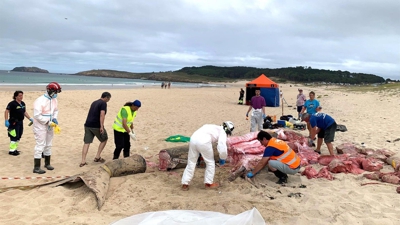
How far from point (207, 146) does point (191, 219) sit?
161cm

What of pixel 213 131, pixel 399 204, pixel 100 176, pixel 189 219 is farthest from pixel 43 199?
pixel 399 204

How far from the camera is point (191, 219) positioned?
13.5 ft

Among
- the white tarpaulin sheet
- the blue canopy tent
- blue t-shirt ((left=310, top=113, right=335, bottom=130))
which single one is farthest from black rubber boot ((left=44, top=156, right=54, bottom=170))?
the blue canopy tent

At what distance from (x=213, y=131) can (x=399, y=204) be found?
129 inches

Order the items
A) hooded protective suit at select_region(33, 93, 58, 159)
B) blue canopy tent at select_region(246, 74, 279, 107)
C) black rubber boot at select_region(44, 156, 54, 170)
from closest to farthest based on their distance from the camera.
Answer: hooded protective suit at select_region(33, 93, 58, 159) < black rubber boot at select_region(44, 156, 54, 170) < blue canopy tent at select_region(246, 74, 279, 107)

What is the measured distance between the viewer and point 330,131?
7984mm

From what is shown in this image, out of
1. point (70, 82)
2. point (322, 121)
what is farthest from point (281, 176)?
point (70, 82)

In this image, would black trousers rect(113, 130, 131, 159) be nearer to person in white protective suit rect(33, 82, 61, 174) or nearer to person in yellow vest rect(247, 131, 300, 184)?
person in white protective suit rect(33, 82, 61, 174)

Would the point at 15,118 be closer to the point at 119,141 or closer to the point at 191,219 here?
the point at 119,141

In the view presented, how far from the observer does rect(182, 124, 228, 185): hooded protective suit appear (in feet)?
18.0

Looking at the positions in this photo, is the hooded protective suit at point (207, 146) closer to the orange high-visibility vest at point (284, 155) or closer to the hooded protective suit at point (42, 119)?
the orange high-visibility vest at point (284, 155)

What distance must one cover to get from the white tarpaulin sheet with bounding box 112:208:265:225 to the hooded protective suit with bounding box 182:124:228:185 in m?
1.40

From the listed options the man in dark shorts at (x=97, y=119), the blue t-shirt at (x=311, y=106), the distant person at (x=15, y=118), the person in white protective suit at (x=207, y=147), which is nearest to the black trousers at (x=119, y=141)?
the man in dark shorts at (x=97, y=119)

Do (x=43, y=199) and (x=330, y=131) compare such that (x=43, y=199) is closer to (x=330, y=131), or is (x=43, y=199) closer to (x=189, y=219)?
(x=189, y=219)
